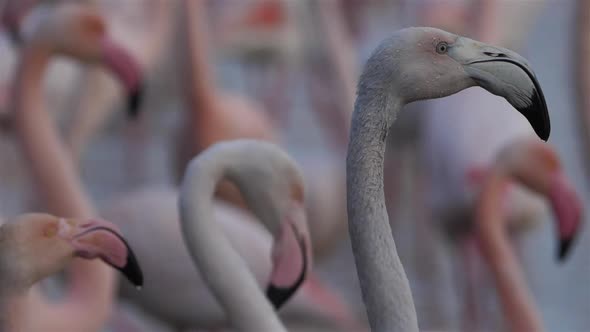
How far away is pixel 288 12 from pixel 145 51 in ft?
6.44

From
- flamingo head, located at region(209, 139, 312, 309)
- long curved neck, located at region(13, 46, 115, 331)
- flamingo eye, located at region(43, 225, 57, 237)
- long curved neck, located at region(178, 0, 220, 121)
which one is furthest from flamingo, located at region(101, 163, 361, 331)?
flamingo eye, located at region(43, 225, 57, 237)

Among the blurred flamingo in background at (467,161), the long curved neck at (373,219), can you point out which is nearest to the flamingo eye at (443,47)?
the long curved neck at (373,219)

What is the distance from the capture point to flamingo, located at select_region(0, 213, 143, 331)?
7.09 feet

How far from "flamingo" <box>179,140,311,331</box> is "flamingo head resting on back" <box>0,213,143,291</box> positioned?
38cm

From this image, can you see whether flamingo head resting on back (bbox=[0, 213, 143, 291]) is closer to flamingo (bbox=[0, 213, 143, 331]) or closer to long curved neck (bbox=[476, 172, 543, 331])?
flamingo (bbox=[0, 213, 143, 331])

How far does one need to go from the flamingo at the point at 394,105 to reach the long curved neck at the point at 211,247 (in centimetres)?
65

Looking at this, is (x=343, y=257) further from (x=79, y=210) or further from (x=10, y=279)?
(x=10, y=279)

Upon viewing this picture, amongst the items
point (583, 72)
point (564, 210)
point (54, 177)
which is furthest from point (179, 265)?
point (583, 72)

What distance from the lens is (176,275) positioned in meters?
3.86

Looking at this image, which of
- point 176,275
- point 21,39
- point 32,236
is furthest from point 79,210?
point 32,236

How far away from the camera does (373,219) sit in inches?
75.7

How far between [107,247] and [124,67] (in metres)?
1.49

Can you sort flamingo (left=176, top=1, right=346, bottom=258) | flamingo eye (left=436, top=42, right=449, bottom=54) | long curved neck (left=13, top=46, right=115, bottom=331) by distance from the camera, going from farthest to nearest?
1. flamingo (left=176, top=1, right=346, bottom=258)
2. long curved neck (left=13, top=46, right=115, bottom=331)
3. flamingo eye (left=436, top=42, right=449, bottom=54)

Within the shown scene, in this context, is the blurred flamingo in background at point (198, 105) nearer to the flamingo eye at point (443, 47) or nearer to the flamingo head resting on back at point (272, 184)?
the flamingo head resting on back at point (272, 184)
